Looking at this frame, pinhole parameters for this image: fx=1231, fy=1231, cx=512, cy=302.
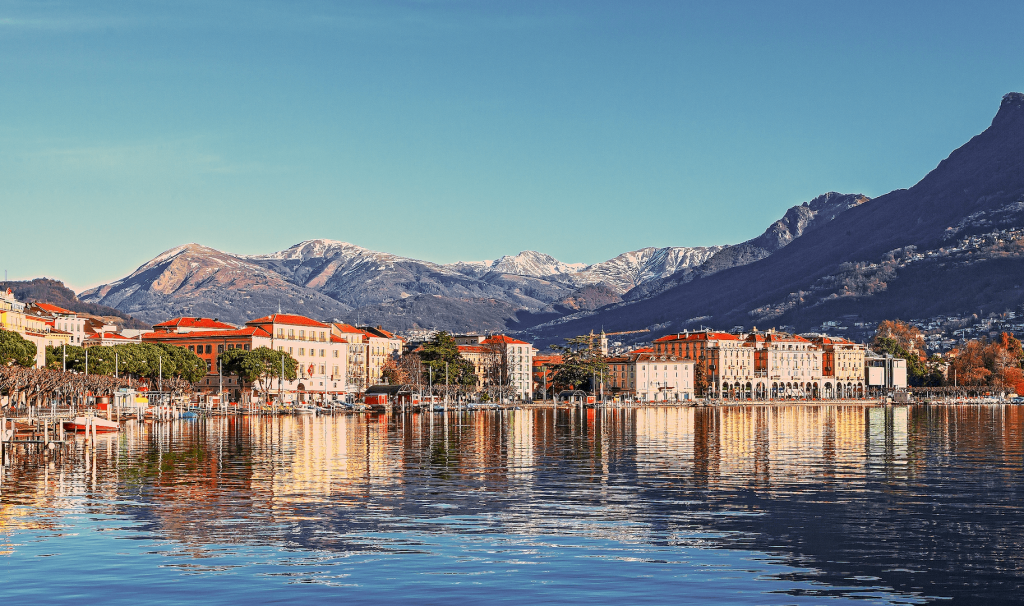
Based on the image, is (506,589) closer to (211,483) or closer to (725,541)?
(725,541)

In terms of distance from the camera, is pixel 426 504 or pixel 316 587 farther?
pixel 426 504

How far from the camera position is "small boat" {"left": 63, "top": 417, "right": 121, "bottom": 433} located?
95.5 metres

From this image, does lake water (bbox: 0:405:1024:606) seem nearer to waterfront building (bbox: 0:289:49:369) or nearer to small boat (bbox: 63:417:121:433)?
small boat (bbox: 63:417:121:433)

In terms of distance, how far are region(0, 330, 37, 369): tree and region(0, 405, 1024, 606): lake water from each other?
222ft

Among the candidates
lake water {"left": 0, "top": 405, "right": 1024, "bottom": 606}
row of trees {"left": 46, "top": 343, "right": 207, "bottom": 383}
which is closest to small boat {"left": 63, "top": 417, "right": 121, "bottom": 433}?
lake water {"left": 0, "top": 405, "right": 1024, "bottom": 606}

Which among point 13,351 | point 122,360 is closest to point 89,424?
point 13,351

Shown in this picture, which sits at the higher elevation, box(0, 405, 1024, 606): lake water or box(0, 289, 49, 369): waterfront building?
box(0, 289, 49, 369): waterfront building

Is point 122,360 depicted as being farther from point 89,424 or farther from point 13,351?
point 89,424

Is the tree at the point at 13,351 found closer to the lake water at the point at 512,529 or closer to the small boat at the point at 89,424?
the small boat at the point at 89,424

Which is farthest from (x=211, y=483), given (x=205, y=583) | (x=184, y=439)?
(x=184, y=439)

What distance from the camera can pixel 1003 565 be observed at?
110 feet

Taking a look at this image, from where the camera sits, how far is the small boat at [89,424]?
9550cm

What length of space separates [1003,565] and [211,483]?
119 feet

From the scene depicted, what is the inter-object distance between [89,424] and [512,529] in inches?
2518
